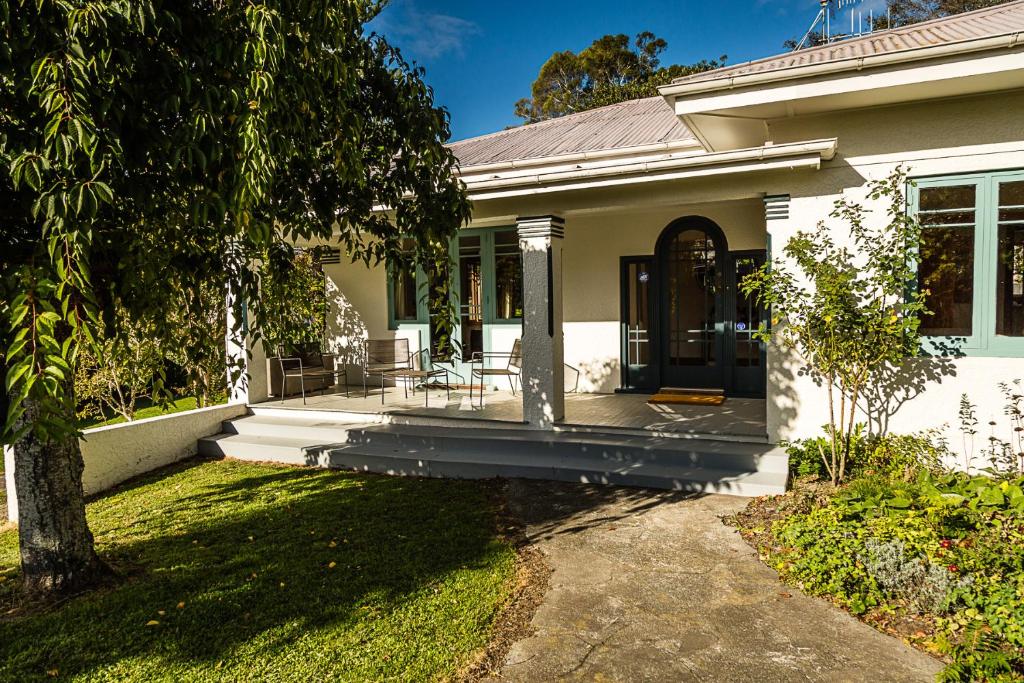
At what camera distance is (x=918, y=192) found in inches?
252

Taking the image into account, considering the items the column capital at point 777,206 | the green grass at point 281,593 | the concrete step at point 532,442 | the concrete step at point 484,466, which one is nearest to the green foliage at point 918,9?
the column capital at point 777,206

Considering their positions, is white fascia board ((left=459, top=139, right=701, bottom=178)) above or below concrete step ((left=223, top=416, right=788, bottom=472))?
above

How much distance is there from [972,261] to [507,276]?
6730 millimetres

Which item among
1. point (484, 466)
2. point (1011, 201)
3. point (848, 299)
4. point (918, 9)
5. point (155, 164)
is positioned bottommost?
point (484, 466)

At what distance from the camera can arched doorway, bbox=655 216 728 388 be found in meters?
9.86

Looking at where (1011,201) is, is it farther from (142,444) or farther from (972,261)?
(142,444)

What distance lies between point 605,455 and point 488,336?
4527 mm

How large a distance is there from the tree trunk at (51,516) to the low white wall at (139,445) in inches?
102

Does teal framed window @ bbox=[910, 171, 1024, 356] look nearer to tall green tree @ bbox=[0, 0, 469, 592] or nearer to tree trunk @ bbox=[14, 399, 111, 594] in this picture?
tall green tree @ bbox=[0, 0, 469, 592]

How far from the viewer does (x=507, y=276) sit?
11102 millimetres

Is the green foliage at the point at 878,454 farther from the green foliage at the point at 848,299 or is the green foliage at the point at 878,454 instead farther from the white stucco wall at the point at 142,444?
the white stucco wall at the point at 142,444

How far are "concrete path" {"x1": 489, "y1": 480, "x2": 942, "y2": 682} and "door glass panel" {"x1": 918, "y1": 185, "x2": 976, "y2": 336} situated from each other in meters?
3.27

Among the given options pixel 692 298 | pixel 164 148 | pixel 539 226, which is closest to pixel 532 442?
pixel 539 226

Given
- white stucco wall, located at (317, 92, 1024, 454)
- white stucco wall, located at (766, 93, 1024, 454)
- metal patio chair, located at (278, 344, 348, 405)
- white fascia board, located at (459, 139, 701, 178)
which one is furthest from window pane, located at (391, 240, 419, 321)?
white stucco wall, located at (766, 93, 1024, 454)
